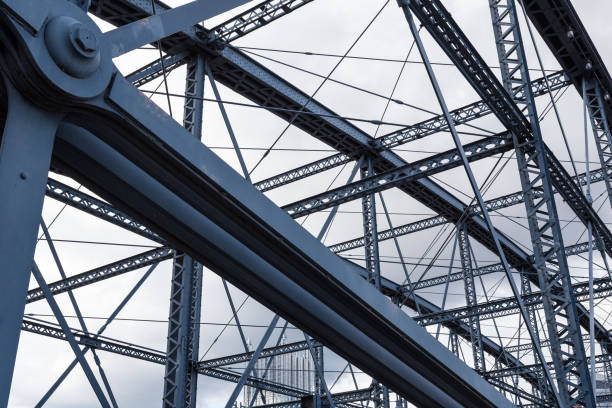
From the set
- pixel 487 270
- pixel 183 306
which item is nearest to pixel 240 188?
pixel 183 306

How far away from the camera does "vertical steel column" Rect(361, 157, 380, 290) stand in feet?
63.0

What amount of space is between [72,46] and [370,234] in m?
16.2

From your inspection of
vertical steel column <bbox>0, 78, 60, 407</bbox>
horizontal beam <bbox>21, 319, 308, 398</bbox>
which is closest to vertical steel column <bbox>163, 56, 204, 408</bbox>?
horizontal beam <bbox>21, 319, 308, 398</bbox>

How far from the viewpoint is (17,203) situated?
3785 millimetres

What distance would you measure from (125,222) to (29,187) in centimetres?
→ 1331

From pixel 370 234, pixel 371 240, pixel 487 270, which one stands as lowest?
pixel 371 240

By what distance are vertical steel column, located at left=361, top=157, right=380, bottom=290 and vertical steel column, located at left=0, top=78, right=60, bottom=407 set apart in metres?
15.3

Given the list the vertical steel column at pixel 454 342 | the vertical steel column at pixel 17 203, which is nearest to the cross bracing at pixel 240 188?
A: the vertical steel column at pixel 17 203

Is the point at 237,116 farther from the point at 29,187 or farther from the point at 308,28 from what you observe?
the point at 29,187

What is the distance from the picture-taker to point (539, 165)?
37.8 ft

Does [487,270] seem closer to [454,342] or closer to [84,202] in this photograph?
[454,342]

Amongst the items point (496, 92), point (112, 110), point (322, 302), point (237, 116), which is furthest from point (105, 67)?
point (237, 116)

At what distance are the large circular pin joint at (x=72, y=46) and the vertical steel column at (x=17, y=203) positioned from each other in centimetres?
35

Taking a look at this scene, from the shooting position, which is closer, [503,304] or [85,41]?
[85,41]
